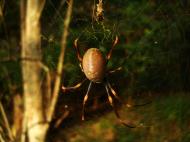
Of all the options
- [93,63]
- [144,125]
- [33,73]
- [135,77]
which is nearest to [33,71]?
[33,73]

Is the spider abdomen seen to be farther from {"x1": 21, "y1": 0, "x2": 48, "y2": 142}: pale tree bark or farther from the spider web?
the spider web

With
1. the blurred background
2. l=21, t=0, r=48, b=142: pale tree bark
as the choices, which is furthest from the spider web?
l=21, t=0, r=48, b=142: pale tree bark

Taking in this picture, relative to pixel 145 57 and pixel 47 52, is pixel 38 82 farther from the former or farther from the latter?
pixel 145 57

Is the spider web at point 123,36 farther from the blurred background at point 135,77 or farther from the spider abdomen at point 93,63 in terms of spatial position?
the spider abdomen at point 93,63

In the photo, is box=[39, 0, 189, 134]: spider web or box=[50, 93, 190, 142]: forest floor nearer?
box=[39, 0, 189, 134]: spider web

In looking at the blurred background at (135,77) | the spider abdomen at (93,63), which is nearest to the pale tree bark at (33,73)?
the blurred background at (135,77)

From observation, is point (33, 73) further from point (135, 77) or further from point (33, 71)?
point (135, 77)
